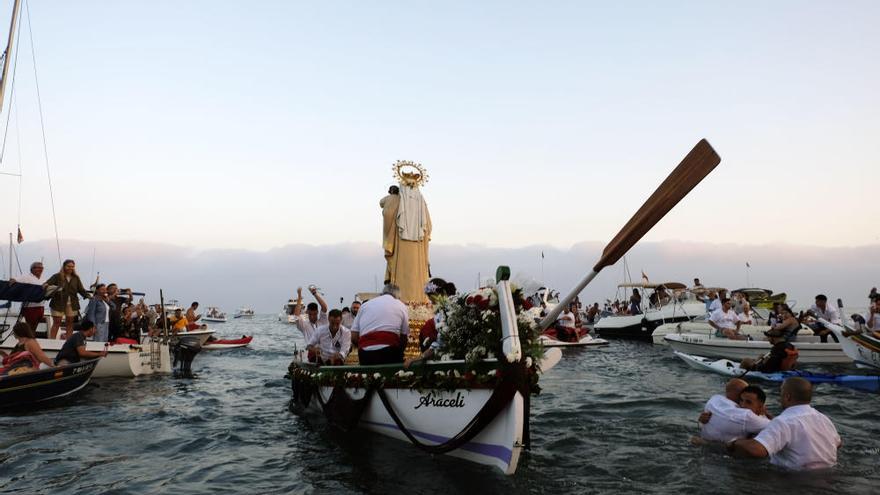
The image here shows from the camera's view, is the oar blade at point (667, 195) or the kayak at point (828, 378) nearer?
the oar blade at point (667, 195)

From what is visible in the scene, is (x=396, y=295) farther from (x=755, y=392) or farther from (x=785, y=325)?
(x=785, y=325)

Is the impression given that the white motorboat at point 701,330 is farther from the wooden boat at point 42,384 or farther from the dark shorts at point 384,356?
the wooden boat at point 42,384

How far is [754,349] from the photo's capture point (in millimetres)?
18000

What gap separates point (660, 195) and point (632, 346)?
76.4 ft

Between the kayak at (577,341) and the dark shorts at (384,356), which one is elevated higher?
the dark shorts at (384,356)

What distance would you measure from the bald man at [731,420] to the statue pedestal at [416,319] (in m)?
6.02

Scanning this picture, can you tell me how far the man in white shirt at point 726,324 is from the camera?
19.5 metres

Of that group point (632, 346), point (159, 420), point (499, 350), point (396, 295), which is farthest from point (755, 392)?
point (632, 346)

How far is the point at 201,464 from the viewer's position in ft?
26.4

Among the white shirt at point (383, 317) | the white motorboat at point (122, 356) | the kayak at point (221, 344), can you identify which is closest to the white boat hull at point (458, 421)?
the white shirt at point (383, 317)

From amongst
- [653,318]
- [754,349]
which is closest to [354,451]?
[754,349]

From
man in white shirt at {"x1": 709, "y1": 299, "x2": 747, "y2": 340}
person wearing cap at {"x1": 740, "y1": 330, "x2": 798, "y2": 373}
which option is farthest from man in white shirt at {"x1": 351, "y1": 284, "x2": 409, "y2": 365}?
man in white shirt at {"x1": 709, "y1": 299, "x2": 747, "y2": 340}

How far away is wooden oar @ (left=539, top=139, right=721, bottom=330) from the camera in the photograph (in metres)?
6.07

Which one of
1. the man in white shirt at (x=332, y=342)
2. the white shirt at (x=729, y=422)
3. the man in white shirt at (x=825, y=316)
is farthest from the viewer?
the man in white shirt at (x=825, y=316)
